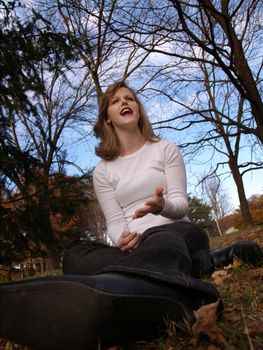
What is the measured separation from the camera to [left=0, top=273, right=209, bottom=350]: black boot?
954 mm

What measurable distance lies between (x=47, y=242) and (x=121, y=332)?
4843mm

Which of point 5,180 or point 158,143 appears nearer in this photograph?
point 158,143

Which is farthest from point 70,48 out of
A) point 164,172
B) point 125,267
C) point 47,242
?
point 125,267

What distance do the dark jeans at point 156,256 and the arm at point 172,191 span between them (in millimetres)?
71

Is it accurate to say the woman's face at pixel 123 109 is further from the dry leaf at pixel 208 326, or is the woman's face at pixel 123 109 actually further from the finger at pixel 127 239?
the dry leaf at pixel 208 326

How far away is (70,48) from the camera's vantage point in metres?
5.85

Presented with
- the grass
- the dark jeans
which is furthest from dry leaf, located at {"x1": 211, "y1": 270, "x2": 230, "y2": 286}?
the grass

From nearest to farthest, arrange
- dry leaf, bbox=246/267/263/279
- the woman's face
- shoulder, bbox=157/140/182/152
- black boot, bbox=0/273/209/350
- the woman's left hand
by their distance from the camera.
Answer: black boot, bbox=0/273/209/350, the woman's left hand, dry leaf, bbox=246/267/263/279, shoulder, bbox=157/140/182/152, the woman's face

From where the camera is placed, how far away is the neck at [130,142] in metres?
2.47

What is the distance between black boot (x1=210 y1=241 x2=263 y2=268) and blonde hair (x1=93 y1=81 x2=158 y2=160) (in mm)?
898

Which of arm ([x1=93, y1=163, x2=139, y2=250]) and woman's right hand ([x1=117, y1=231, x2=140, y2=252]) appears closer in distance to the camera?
woman's right hand ([x1=117, y1=231, x2=140, y2=252])

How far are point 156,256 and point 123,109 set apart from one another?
4.43 ft

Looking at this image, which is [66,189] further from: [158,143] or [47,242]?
[158,143]

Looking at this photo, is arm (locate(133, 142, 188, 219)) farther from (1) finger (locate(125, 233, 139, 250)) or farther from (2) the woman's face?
(2) the woman's face
